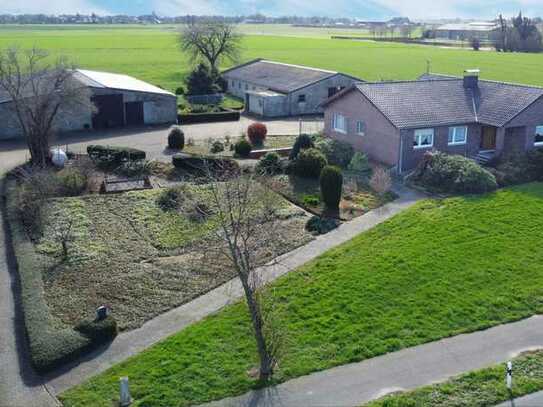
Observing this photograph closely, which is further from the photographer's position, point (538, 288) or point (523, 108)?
point (523, 108)

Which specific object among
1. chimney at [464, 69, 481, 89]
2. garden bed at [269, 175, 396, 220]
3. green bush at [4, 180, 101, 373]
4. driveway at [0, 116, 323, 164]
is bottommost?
green bush at [4, 180, 101, 373]

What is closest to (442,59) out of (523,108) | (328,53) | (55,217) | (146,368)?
(328,53)

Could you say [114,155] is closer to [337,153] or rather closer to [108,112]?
[337,153]

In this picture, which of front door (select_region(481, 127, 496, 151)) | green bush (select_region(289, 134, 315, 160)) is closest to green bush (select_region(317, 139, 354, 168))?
green bush (select_region(289, 134, 315, 160))

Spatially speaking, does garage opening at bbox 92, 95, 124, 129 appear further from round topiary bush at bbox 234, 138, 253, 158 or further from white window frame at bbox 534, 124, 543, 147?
white window frame at bbox 534, 124, 543, 147

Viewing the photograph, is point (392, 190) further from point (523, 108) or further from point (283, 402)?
point (283, 402)

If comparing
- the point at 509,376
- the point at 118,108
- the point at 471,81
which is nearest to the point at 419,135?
the point at 471,81

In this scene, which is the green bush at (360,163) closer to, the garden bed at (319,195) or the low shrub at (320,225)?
the garden bed at (319,195)

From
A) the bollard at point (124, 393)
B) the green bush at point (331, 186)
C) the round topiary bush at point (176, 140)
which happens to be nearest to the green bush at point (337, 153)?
the green bush at point (331, 186)
